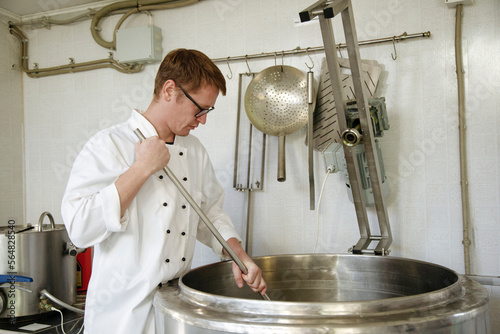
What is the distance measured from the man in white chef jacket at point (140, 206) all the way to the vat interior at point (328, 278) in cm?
12

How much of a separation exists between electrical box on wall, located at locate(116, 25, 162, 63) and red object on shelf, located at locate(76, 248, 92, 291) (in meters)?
0.92

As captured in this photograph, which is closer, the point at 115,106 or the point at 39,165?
the point at 115,106

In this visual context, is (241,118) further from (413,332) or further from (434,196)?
(413,332)

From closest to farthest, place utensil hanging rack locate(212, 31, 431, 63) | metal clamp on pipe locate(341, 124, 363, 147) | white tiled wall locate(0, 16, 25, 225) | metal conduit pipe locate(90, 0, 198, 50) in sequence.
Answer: metal clamp on pipe locate(341, 124, 363, 147), utensil hanging rack locate(212, 31, 431, 63), metal conduit pipe locate(90, 0, 198, 50), white tiled wall locate(0, 16, 25, 225)

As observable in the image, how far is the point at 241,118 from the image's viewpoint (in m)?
2.07

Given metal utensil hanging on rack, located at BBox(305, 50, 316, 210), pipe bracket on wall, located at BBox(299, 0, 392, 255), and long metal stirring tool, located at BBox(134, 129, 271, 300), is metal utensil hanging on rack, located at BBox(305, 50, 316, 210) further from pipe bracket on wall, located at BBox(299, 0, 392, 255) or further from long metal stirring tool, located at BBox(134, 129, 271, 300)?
long metal stirring tool, located at BBox(134, 129, 271, 300)

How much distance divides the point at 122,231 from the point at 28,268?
700mm

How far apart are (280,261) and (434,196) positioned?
66 centimetres

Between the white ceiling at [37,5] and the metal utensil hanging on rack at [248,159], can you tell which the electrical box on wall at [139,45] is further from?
the metal utensil hanging on rack at [248,159]

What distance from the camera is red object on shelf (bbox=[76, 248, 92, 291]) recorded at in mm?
2045

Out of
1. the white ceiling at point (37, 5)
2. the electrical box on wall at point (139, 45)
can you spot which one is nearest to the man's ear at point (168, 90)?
the electrical box on wall at point (139, 45)

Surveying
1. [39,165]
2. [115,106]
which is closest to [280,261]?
[115,106]

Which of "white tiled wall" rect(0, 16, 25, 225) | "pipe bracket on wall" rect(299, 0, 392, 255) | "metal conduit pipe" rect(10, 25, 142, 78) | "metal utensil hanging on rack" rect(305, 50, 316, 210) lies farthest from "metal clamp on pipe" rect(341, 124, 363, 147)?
"white tiled wall" rect(0, 16, 25, 225)

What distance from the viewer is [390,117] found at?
1.81 m
